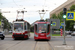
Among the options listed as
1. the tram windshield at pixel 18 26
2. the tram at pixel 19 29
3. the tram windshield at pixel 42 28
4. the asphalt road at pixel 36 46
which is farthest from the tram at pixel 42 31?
the asphalt road at pixel 36 46

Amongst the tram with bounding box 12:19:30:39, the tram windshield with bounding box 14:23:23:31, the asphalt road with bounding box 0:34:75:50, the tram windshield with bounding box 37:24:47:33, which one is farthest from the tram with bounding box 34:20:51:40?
the asphalt road with bounding box 0:34:75:50

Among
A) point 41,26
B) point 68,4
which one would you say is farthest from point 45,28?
point 68,4

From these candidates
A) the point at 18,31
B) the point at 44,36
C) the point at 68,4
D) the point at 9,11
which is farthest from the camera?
the point at 68,4

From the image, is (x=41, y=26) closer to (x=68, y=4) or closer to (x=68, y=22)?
(x=68, y=22)

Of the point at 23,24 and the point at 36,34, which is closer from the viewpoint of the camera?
the point at 36,34

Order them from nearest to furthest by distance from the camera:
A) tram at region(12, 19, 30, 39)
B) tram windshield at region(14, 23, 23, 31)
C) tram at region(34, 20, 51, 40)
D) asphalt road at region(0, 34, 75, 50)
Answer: asphalt road at region(0, 34, 75, 50), tram at region(34, 20, 51, 40), tram at region(12, 19, 30, 39), tram windshield at region(14, 23, 23, 31)

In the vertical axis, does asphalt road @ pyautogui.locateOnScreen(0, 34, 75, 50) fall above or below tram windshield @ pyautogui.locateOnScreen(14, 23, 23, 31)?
below

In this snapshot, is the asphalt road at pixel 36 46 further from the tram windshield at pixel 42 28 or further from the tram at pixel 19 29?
the tram at pixel 19 29

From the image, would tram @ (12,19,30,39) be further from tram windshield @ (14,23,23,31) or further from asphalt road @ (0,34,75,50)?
asphalt road @ (0,34,75,50)

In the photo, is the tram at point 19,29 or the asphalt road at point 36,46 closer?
the asphalt road at point 36,46

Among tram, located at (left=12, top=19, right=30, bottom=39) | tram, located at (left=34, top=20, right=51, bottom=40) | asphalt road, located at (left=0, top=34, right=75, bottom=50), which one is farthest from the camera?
tram, located at (left=12, top=19, right=30, bottom=39)

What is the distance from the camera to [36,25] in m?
29.3

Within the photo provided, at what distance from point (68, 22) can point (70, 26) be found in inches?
104

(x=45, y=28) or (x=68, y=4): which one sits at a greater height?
(x=68, y=4)
